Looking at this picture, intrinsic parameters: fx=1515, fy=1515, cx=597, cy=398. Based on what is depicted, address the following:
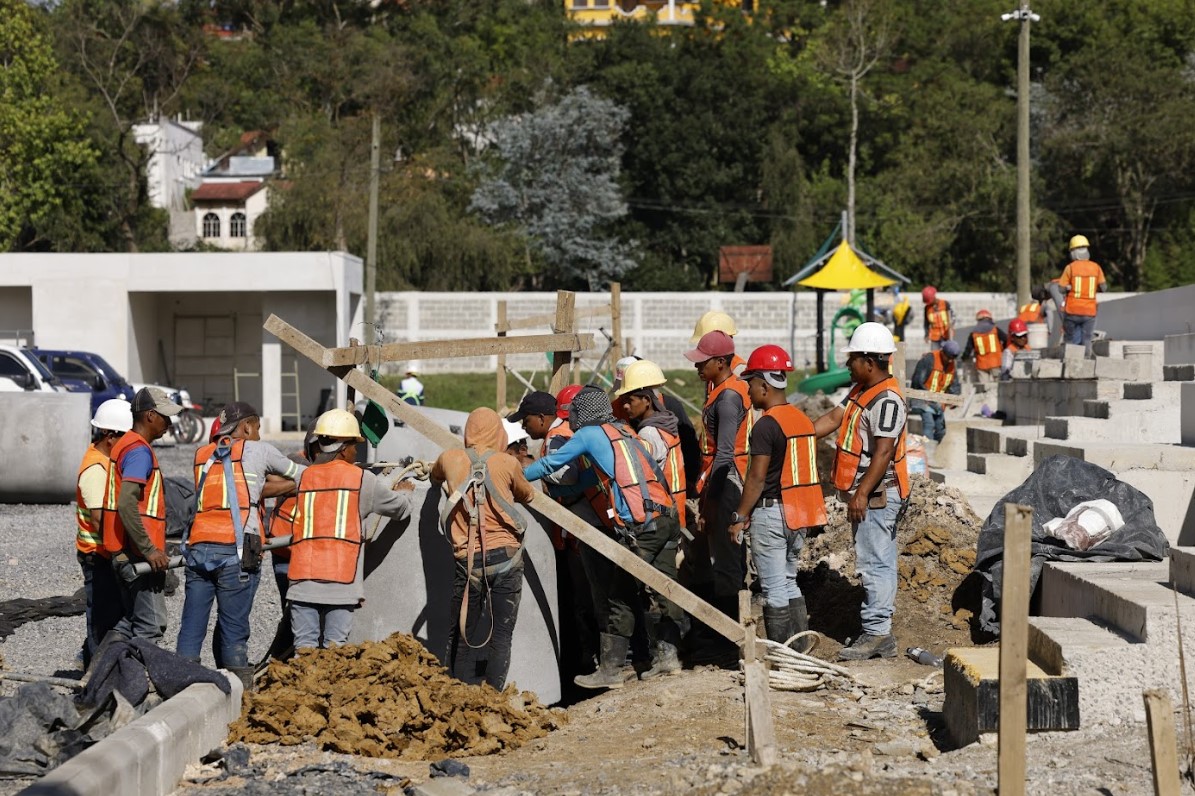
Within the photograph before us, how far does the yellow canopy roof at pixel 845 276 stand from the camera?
2781 cm

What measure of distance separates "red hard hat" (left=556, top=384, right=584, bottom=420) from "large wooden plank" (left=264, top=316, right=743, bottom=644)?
1.66 m

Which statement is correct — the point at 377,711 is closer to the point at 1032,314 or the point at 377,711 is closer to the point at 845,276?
the point at 1032,314

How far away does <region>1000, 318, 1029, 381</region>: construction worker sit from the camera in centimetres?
1959

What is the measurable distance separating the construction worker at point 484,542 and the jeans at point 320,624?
0.56 m

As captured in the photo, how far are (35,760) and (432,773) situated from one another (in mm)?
1606

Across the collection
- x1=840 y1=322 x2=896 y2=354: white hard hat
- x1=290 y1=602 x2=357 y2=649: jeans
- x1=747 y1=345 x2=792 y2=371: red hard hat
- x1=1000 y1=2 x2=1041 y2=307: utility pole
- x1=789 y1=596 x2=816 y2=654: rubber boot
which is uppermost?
x1=1000 y1=2 x2=1041 y2=307: utility pole

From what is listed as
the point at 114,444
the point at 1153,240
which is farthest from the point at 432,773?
the point at 1153,240

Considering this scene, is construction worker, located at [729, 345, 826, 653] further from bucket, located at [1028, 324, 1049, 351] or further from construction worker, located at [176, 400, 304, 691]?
bucket, located at [1028, 324, 1049, 351]

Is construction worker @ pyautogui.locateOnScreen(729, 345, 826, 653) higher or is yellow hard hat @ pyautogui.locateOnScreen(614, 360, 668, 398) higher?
yellow hard hat @ pyautogui.locateOnScreen(614, 360, 668, 398)

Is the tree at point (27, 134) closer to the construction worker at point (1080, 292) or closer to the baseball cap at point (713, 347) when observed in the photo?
the construction worker at point (1080, 292)

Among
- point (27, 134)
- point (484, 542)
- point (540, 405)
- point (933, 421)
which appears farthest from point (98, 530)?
point (27, 134)

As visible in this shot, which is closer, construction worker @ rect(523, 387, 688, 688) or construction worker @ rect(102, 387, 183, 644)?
construction worker @ rect(102, 387, 183, 644)

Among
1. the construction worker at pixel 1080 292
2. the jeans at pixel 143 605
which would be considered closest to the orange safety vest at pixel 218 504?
the jeans at pixel 143 605

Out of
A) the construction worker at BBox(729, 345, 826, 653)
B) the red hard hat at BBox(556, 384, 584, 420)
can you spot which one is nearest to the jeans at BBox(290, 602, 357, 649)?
the construction worker at BBox(729, 345, 826, 653)
